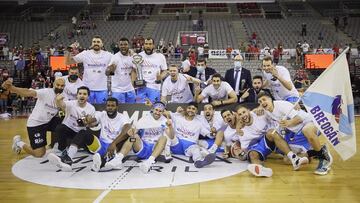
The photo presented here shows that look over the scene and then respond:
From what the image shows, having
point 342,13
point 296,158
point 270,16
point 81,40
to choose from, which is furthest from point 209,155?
point 342,13

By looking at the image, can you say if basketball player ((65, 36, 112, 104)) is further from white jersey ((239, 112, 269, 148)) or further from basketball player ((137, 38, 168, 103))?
white jersey ((239, 112, 269, 148))

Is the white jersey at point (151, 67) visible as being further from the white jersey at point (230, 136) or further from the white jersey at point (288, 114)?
the white jersey at point (288, 114)

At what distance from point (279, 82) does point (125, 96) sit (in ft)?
9.74

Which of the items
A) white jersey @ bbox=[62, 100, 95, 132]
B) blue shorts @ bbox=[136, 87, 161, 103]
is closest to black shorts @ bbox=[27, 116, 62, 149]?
white jersey @ bbox=[62, 100, 95, 132]

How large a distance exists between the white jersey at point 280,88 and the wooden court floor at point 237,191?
190cm

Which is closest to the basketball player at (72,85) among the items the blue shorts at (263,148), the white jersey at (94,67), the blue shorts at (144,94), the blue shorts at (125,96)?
the white jersey at (94,67)

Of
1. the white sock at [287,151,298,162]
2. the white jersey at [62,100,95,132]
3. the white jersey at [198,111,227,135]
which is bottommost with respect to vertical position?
the white sock at [287,151,298,162]

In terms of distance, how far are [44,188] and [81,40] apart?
21687mm

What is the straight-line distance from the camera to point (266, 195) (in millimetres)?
4875

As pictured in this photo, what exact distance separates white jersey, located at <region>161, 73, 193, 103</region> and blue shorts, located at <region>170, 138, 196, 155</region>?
1.18m

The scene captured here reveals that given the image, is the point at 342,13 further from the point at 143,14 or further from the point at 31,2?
the point at 31,2

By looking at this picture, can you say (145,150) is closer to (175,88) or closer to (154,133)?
(154,133)

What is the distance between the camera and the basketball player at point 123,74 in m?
7.89

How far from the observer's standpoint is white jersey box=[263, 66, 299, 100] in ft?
24.6
